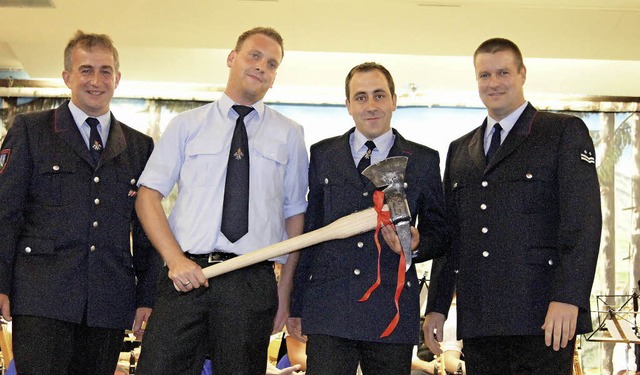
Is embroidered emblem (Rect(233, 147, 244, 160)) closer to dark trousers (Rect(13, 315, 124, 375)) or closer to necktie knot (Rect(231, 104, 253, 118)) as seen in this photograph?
necktie knot (Rect(231, 104, 253, 118))

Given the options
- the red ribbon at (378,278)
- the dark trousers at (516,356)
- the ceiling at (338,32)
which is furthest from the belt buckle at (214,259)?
the ceiling at (338,32)

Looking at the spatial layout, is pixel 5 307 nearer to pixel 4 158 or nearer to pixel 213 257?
pixel 4 158

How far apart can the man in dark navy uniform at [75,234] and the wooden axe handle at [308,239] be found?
663 millimetres

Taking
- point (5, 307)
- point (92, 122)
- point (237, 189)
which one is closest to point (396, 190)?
point (237, 189)

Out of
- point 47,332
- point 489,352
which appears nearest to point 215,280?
point 47,332

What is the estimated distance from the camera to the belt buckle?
309 cm

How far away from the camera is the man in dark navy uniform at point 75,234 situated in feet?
10.8

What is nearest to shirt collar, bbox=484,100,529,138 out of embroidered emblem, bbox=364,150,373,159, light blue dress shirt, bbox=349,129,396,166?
light blue dress shirt, bbox=349,129,396,166

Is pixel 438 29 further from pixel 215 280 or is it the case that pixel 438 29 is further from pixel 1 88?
pixel 215 280

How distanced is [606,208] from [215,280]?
7562 mm

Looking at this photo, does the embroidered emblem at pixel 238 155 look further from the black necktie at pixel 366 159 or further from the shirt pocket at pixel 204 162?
the black necktie at pixel 366 159

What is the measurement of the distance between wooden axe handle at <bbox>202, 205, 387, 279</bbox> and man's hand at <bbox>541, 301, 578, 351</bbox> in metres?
0.72

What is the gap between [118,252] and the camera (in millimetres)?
3506

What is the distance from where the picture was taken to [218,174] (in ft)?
10.6
